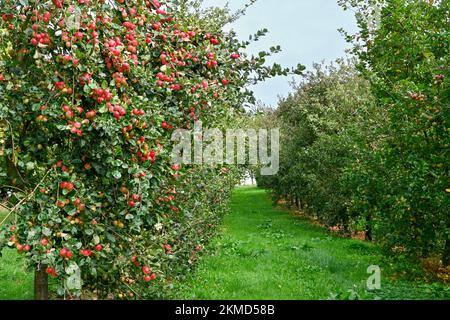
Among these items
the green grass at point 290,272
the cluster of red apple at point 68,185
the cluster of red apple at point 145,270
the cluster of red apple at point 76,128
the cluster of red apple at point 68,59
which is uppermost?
the cluster of red apple at point 68,59

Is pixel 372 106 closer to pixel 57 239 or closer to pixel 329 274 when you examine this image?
pixel 329 274

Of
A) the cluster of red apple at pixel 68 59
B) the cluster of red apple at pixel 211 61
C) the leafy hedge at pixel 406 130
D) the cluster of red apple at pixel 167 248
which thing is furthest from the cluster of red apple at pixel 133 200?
the leafy hedge at pixel 406 130

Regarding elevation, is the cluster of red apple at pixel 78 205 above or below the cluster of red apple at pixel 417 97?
below

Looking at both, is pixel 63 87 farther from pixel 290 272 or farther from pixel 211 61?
pixel 290 272

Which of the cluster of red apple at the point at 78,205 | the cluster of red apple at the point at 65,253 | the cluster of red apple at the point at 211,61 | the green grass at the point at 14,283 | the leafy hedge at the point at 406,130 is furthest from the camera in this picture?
the green grass at the point at 14,283

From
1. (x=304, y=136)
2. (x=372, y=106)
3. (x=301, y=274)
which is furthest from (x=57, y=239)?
(x=304, y=136)

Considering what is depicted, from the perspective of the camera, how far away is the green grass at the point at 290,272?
8234mm

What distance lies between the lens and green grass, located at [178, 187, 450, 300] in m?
8.23

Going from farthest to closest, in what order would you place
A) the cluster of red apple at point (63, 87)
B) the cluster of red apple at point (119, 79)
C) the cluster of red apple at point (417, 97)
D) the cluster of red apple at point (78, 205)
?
the cluster of red apple at point (417, 97) < the cluster of red apple at point (119, 79) < the cluster of red apple at point (63, 87) < the cluster of red apple at point (78, 205)

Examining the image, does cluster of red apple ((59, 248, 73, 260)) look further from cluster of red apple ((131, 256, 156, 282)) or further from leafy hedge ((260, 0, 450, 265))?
leafy hedge ((260, 0, 450, 265))

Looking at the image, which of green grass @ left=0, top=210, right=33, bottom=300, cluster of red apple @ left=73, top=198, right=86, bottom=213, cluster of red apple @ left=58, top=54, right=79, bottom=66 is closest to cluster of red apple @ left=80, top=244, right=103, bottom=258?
cluster of red apple @ left=73, top=198, right=86, bottom=213

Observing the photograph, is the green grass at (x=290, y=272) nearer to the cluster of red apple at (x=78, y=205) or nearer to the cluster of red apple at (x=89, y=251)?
the cluster of red apple at (x=89, y=251)

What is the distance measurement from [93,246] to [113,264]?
1.28ft

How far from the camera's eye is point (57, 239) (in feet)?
14.5
